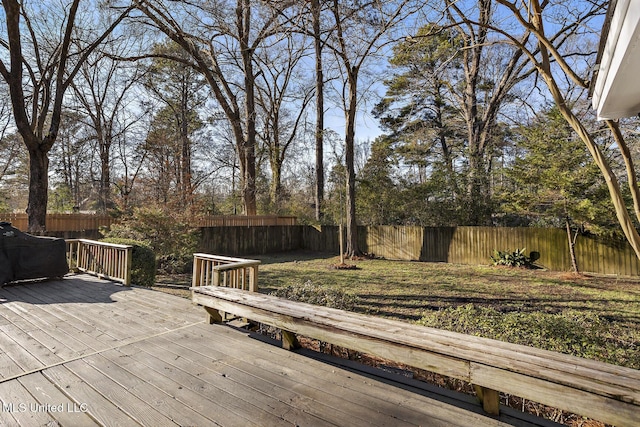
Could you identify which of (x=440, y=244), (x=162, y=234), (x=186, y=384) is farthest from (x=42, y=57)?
(x=440, y=244)

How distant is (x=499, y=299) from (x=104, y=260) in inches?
278

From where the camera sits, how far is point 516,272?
9094mm

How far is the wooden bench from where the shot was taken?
1415mm

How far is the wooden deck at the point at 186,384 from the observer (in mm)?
1774

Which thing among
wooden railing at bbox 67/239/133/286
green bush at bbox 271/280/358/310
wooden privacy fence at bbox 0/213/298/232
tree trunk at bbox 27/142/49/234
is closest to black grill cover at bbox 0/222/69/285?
wooden railing at bbox 67/239/133/286

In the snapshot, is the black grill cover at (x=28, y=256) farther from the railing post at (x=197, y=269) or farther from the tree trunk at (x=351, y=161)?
the tree trunk at (x=351, y=161)

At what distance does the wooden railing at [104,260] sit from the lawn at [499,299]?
96.3 inches

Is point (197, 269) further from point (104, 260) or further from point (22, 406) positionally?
point (104, 260)

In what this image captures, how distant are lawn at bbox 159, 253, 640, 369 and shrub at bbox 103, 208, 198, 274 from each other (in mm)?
2089

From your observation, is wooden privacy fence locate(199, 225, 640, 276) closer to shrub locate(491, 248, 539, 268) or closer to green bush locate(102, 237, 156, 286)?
shrub locate(491, 248, 539, 268)

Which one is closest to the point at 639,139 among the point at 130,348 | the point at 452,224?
the point at 452,224

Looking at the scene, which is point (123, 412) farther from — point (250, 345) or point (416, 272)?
point (416, 272)

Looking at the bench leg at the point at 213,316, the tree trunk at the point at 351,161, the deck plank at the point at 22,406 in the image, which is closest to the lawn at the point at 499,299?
the tree trunk at the point at 351,161

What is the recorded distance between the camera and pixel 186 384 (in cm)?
213
